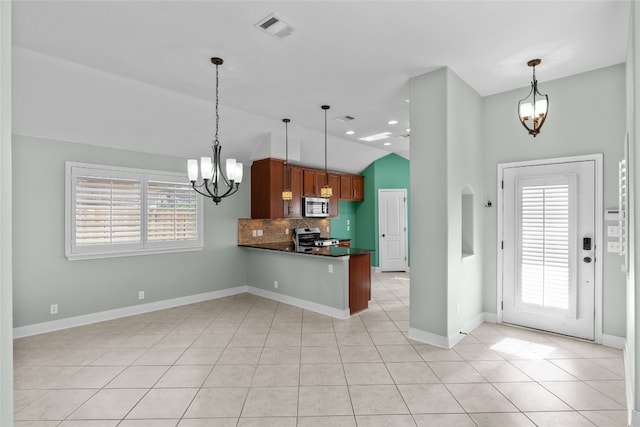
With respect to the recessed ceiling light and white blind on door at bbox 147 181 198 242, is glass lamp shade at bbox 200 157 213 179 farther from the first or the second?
the recessed ceiling light

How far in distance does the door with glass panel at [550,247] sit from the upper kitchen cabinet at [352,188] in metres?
4.22

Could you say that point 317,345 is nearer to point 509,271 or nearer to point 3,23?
point 509,271

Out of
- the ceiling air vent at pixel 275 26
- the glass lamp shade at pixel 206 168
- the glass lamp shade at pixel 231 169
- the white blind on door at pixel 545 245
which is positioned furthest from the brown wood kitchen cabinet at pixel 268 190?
the white blind on door at pixel 545 245

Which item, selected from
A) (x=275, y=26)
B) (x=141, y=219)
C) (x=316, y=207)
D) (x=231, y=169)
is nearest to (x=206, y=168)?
(x=231, y=169)

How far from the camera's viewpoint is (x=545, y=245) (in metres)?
3.99

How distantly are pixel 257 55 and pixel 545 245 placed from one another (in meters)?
4.07

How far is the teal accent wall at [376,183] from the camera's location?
27.7ft

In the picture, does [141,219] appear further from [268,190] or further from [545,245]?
[545,245]

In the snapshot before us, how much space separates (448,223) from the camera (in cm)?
358

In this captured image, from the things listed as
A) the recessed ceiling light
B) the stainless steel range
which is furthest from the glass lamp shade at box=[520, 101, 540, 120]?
the stainless steel range

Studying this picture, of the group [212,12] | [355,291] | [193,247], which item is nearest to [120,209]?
[193,247]

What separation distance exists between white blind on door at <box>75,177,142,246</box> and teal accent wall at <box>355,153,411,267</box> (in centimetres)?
549

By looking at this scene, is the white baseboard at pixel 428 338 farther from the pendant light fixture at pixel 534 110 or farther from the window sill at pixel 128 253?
the window sill at pixel 128 253

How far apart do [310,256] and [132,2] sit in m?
3.77
